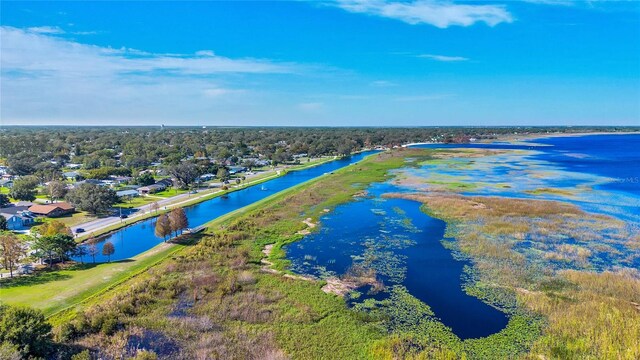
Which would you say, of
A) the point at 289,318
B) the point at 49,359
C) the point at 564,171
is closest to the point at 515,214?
the point at 289,318

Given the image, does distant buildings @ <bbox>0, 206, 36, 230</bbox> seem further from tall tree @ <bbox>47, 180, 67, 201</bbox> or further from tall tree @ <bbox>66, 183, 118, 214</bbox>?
tall tree @ <bbox>47, 180, 67, 201</bbox>

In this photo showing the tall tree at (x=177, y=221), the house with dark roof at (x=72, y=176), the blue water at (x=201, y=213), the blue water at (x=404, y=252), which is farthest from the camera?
the house with dark roof at (x=72, y=176)

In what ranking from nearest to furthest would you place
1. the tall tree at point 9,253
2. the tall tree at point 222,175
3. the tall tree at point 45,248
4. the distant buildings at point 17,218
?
the tall tree at point 9,253, the tall tree at point 45,248, the distant buildings at point 17,218, the tall tree at point 222,175

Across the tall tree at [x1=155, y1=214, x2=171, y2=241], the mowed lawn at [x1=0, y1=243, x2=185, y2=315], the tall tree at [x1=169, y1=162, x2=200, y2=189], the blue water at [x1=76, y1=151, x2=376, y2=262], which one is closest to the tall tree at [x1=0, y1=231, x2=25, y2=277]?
the mowed lawn at [x1=0, y1=243, x2=185, y2=315]

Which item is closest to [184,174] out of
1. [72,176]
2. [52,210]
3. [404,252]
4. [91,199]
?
[91,199]

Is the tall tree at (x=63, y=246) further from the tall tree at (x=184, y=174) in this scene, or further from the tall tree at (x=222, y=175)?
the tall tree at (x=222, y=175)

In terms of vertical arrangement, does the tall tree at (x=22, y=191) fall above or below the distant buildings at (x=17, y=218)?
above

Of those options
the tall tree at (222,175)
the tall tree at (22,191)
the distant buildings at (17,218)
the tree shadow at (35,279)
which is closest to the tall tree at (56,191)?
the tall tree at (22,191)

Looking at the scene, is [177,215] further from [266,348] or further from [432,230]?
[432,230]
